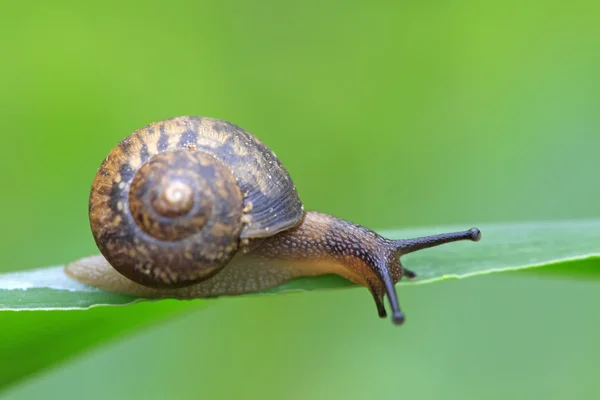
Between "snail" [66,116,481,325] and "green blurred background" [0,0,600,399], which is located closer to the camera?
"snail" [66,116,481,325]

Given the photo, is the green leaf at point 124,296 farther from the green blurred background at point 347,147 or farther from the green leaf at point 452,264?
the green blurred background at point 347,147

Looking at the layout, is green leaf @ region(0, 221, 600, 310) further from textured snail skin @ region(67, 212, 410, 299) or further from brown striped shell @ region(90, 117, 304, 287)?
brown striped shell @ region(90, 117, 304, 287)

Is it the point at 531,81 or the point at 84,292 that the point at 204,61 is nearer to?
A: the point at 531,81

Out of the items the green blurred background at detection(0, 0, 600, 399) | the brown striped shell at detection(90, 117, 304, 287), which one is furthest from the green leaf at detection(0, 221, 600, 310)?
the green blurred background at detection(0, 0, 600, 399)

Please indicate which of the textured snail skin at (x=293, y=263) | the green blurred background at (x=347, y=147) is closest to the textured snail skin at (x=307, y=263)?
the textured snail skin at (x=293, y=263)

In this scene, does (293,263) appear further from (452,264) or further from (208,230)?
(452,264)

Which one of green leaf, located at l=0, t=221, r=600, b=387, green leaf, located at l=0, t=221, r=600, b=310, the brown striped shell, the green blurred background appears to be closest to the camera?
green leaf, located at l=0, t=221, r=600, b=387

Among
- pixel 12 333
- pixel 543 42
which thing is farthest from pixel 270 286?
pixel 543 42
